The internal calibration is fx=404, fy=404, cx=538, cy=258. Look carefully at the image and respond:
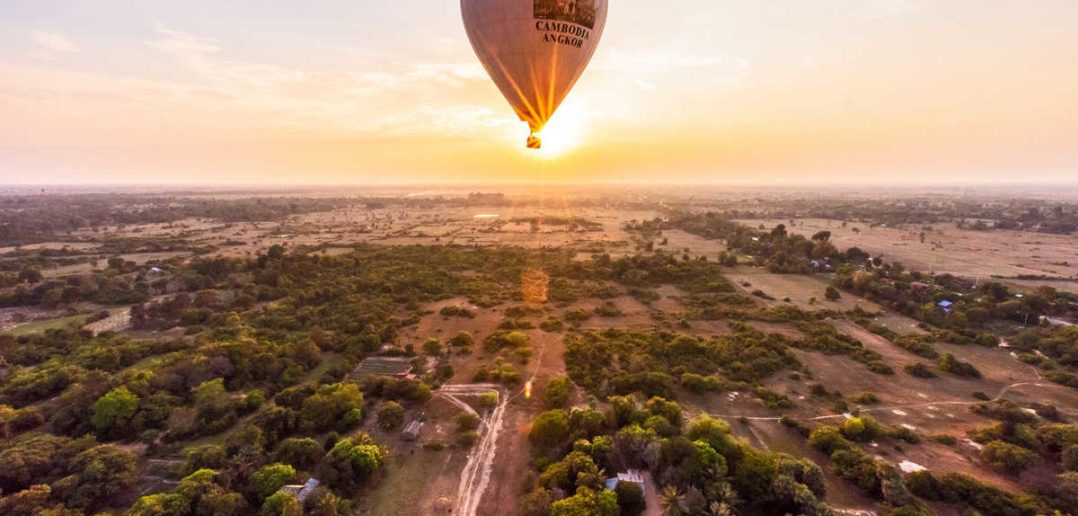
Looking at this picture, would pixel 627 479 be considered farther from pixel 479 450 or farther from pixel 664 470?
pixel 479 450

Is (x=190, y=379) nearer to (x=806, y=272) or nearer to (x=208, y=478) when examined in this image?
(x=208, y=478)

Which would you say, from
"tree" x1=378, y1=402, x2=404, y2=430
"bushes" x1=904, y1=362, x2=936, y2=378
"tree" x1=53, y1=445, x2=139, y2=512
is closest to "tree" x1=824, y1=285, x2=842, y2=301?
"bushes" x1=904, y1=362, x2=936, y2=378

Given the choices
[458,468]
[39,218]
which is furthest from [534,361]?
[39,218]

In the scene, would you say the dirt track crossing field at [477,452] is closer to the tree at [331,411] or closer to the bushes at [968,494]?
the tree at [331,411]

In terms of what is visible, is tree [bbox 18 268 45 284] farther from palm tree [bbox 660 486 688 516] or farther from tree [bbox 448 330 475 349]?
palm tree [bbox 660 486 688 516]

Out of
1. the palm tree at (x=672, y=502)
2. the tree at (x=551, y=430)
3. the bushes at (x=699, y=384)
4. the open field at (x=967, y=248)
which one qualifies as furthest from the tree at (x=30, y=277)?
the open field at (x=967, y=248)

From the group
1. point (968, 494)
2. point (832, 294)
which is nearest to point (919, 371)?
point (968, 494)
